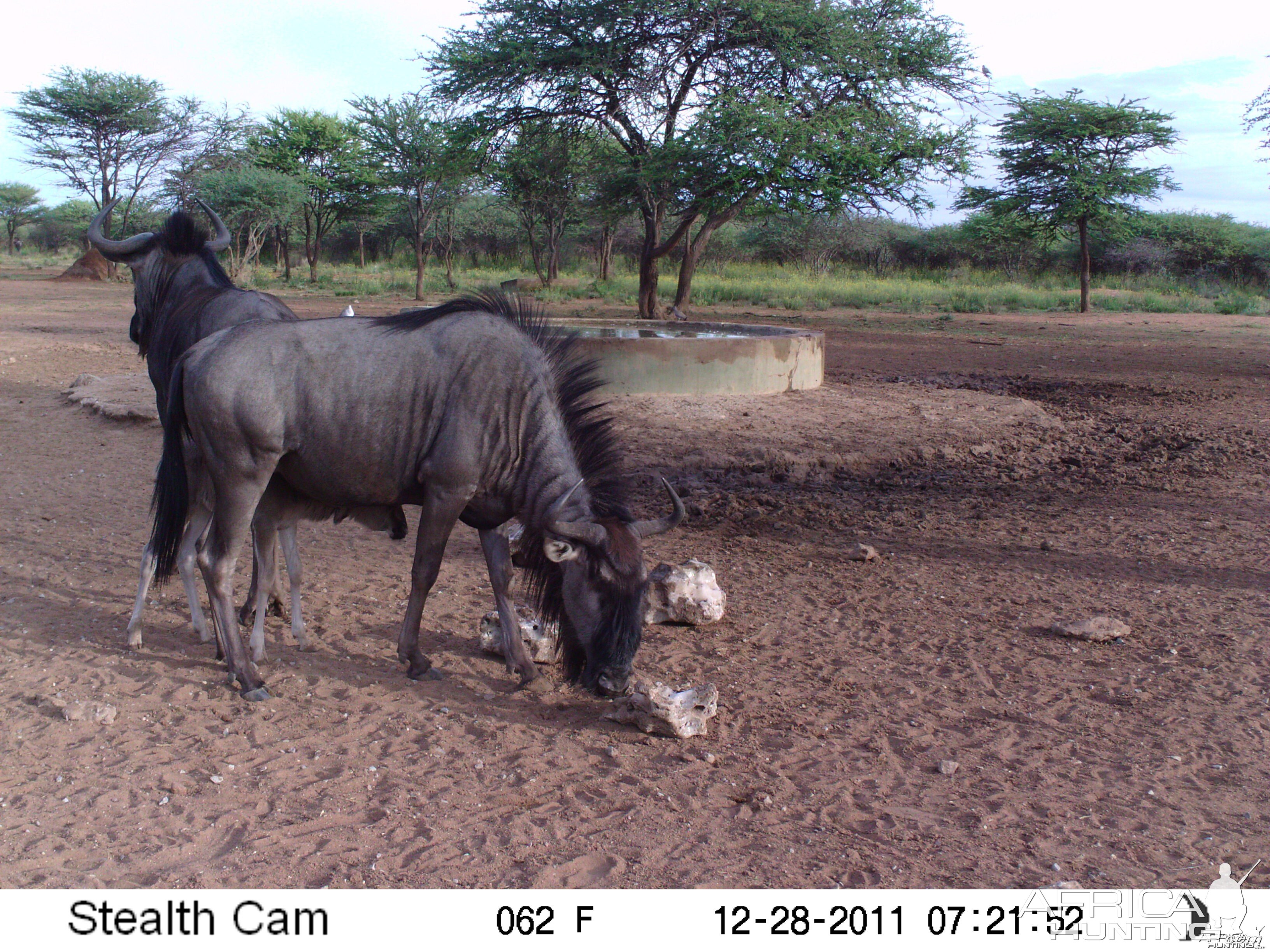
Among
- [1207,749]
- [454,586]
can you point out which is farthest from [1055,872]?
[454,586]

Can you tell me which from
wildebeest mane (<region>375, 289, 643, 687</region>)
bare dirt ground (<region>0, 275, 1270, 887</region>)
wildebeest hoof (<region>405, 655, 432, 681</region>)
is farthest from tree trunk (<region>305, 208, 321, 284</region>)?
wildebeest hoof (<region>405, 655, 432, 681</region>)

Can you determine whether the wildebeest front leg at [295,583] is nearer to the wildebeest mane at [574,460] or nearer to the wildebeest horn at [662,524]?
the wildebeest mane at [574,460]

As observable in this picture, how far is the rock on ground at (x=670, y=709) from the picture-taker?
3.88 metres

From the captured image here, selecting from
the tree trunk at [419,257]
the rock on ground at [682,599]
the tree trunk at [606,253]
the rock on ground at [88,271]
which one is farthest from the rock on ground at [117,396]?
the rock on ground at [88,271]

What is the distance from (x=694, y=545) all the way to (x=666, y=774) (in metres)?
3.11

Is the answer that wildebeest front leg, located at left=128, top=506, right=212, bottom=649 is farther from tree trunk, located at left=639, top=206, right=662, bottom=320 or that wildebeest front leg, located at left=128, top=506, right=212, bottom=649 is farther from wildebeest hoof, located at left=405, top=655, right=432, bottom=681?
tree trunk, located at left=639, top=206, right=662, bottom=320

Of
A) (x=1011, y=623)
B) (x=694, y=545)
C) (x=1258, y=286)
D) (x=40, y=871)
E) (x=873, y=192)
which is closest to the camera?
(x=40, y=871)

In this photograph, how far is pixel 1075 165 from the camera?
27234 millimetres

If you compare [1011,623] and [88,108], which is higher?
[88,108]

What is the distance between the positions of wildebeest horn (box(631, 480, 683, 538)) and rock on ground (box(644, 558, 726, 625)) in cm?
95

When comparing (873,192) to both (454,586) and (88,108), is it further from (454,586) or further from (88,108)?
(88,108)

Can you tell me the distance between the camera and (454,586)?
5777 millimetres

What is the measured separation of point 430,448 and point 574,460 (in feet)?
2.10

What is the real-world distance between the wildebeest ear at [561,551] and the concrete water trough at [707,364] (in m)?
7.14
